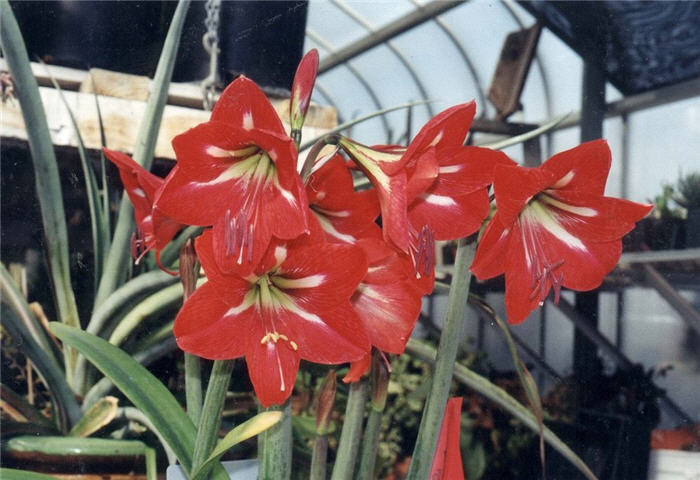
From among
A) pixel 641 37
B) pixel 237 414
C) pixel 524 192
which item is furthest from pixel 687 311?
pixel 524 192

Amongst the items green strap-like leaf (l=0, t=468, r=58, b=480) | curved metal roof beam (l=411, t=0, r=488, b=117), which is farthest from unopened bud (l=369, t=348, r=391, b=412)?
curved metal roof beam (l=411, t=0, r=488, b=117)

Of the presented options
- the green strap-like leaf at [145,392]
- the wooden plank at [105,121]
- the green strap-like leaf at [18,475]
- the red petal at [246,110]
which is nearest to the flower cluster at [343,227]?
the red petal at [246,110]

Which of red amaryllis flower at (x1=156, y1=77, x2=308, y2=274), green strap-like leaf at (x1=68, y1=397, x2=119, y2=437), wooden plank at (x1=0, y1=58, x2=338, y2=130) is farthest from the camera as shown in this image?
wooden plank at (x1=0, y1=58, x2=338, y2=130)

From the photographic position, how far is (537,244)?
36 centimetres

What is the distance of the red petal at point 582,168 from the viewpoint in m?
0.33

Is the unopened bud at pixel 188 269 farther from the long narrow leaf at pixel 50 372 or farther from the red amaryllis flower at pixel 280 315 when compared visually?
the long narrow leaf at pixel 50 372

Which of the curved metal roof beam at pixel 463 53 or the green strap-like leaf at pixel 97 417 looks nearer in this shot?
the green strap-like leaf at pixel 97 417

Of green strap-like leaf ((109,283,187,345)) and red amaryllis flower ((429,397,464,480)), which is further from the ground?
green strap-like leaf ((109,283,187,345))

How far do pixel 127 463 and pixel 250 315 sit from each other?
0.28 m

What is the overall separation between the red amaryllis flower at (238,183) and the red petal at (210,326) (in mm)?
24

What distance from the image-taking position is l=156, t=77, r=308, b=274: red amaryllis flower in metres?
0.30

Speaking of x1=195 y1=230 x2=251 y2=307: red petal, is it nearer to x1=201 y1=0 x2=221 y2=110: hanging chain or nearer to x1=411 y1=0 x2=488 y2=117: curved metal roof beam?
x1=201 y1=0 x2=221 y2=110: hanging chain

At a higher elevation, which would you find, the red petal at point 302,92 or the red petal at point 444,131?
the red petal at point 302,92

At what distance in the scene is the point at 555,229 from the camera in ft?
1.18
